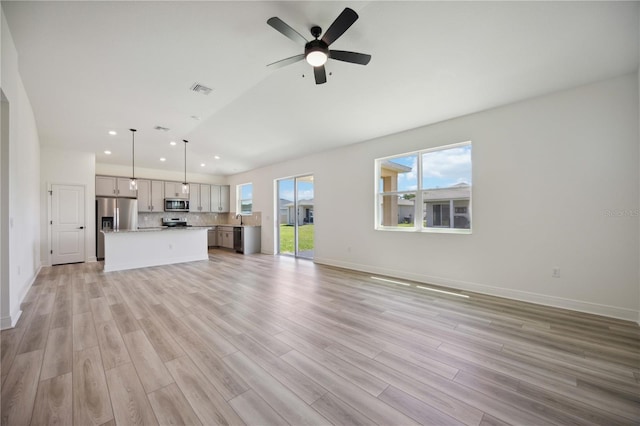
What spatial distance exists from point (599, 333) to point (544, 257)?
3.34 ft

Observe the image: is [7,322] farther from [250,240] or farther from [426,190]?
[426,190]

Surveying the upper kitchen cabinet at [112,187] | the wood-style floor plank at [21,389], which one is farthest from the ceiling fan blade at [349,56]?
the upper kitchen cabinet at [112,187]

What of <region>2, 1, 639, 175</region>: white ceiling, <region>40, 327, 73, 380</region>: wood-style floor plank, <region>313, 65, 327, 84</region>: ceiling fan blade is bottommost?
<region>40, 327, 73, 380</region>: wood-style floor plank

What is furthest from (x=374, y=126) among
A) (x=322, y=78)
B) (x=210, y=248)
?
(x=210, y=248)

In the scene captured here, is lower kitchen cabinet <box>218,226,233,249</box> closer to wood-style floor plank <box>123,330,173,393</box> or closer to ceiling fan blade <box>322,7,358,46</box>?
wood-style floor plank <box>123,330,173,393</box>

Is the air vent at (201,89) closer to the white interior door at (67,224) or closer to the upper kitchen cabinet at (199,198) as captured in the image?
the white interior door at (67,224)

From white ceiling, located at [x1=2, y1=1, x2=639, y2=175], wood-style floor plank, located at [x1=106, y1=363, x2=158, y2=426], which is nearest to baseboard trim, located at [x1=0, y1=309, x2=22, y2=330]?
wood-style floor plank, located at [x1=106, y1=363, x2=158, y2=426]

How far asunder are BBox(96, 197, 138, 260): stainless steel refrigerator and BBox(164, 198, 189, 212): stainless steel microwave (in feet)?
3.03

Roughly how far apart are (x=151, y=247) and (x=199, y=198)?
354 cm

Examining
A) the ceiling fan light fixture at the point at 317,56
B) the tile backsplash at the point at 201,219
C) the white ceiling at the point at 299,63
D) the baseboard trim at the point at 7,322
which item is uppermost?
the white ceiling at the point at 299,63

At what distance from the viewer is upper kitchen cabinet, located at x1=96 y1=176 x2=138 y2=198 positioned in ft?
23.1

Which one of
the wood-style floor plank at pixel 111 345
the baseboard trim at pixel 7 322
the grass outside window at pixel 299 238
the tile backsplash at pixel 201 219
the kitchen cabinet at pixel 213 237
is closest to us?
the wood-style floor plank at pixel 111 345

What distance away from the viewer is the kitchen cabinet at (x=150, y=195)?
25.6 ft

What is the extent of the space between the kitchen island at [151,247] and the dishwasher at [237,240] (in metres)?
1.35
